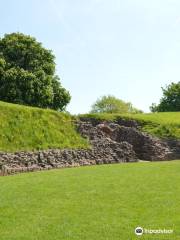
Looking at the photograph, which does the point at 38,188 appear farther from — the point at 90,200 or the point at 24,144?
the point at 24,144

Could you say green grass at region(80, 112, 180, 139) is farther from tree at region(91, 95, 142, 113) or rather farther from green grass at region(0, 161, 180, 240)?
tree at region(91, 95, 142, 113)

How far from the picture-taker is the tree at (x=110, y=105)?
9300 cm

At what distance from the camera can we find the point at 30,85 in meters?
40.8

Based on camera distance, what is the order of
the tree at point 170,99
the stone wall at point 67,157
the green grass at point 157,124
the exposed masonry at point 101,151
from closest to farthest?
1. the stone wall at point 67,157
2. the exposed masonry at point 101,151
3. the green grass at point 157,124
4. the tree at point 170,99

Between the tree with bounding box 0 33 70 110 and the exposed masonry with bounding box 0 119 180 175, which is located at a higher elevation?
the tree with bounding box 0 33 70 110

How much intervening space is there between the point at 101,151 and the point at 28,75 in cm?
1700

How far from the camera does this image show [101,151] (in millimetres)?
26781

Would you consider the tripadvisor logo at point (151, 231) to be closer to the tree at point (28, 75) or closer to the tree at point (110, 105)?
the tree at point (28, 75)

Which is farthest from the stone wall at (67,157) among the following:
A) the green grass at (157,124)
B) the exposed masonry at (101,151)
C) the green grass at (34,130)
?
the green grass at (157,124)

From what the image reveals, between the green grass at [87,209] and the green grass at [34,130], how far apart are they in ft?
30.9

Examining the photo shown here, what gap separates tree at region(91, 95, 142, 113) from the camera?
305 feet

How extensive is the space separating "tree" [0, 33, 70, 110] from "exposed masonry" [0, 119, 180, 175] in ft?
36.2

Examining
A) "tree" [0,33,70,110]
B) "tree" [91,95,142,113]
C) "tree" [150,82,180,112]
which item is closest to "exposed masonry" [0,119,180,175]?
"tree" [0,33,70,110]

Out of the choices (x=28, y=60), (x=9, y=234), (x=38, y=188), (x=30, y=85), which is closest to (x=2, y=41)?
(x=28, y=60)
